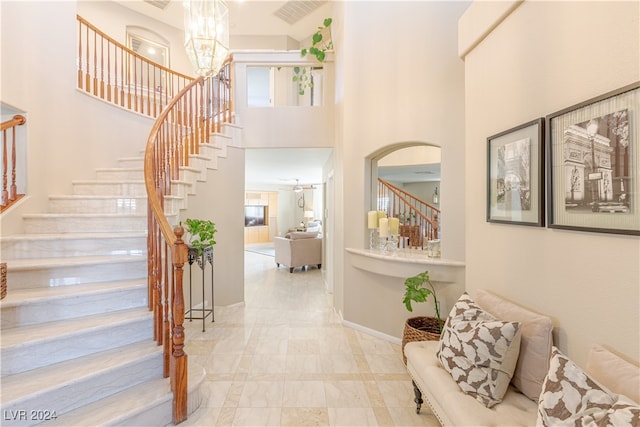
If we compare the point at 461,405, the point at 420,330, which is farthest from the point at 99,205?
the point at 461,405

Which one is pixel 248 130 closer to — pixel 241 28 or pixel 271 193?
pixel 241 28

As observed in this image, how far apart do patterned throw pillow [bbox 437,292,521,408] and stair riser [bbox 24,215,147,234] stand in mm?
2911

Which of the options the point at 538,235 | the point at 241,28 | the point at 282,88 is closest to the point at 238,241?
the point at 538,235

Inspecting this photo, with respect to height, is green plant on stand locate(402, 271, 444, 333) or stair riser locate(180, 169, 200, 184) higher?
stair riser locate(180, 169, 200, 184)

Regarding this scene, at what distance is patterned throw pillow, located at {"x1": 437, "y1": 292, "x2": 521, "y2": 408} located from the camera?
4.71 ft

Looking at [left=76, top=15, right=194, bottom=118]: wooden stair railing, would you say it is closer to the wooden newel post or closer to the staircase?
the staircase

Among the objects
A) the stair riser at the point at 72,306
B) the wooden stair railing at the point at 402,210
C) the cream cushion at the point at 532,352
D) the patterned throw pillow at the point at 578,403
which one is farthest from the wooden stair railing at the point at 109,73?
the patterned throw pillow at the point at 578,403

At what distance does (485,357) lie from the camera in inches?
57.9

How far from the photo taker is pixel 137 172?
357 cm

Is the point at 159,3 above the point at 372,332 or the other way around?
above

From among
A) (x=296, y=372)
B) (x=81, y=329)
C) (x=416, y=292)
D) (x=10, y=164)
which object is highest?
(x=10, y=164)

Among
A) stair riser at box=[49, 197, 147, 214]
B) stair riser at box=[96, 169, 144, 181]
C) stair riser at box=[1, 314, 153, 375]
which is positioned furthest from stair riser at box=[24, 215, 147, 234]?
stair riser at box=[1, 314, 153, 375]

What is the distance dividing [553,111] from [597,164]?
39 centimetres

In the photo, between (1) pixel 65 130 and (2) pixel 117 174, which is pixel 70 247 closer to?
(2) pixel 117 174
